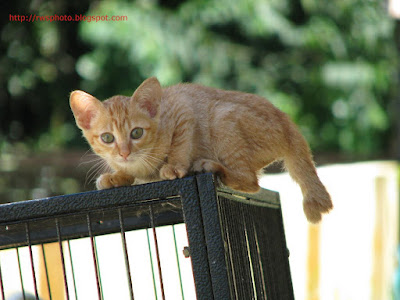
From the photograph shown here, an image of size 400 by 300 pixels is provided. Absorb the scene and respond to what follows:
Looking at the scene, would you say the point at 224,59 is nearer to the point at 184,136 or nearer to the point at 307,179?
the point at 307,179

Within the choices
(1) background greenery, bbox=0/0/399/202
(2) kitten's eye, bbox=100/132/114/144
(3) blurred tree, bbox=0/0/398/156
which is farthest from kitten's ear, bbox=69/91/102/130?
(1) background greenery, bbox=0/0/399/202

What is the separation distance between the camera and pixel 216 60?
7094 millimetres

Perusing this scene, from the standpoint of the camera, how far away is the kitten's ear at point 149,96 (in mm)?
2303

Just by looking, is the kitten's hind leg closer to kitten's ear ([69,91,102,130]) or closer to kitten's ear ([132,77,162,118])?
kitten's ear ([132,77,162,118])

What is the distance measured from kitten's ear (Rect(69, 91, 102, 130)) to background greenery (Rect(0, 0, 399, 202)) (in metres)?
4.35

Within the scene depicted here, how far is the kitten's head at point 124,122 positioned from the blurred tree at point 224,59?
4.23 metres

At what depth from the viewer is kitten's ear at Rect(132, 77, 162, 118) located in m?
2.30

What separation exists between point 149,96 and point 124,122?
0.15 meters

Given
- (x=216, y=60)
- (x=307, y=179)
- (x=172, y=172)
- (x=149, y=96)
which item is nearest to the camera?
(x=172, y=172)

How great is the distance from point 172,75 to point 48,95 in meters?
1.62

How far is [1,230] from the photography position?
1.83 metres

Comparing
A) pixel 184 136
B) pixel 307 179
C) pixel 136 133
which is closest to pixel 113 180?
pixel 136 133

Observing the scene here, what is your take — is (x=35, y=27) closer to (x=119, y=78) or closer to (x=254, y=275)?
(x=119, y=78)

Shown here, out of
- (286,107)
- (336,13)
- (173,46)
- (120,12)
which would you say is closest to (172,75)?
(173,46)
